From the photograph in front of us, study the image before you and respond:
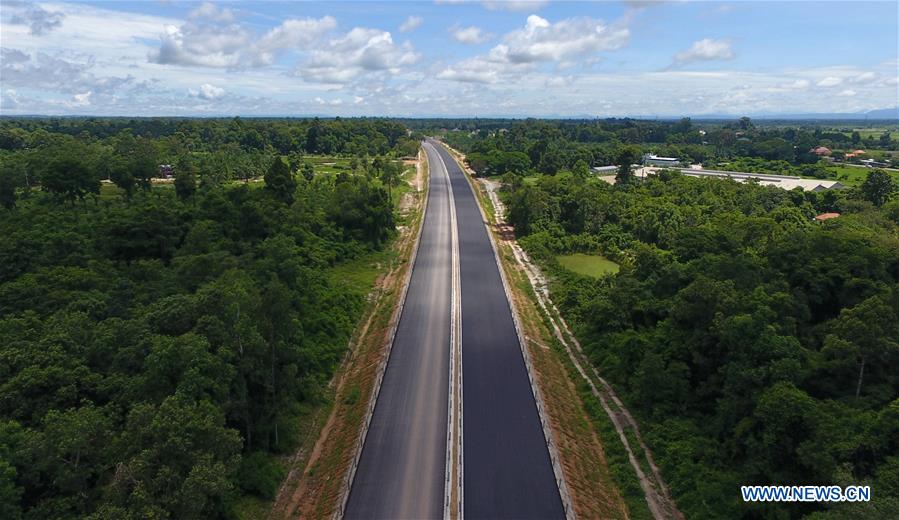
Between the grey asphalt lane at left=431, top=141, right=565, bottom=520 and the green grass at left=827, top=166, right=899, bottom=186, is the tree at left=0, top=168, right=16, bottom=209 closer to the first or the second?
the grey asphalt lane at left=431, top=141, right=565, bottom=520

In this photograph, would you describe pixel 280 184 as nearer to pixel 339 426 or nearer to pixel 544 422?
pixel 339 426

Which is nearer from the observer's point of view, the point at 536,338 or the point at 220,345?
the point at 220,345

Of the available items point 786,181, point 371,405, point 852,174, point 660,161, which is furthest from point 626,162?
point 371,405

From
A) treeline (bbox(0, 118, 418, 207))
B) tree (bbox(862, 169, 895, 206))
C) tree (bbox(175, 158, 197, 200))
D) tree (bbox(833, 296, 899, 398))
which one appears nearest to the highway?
tree (bbox(833, 296, 899, 398))

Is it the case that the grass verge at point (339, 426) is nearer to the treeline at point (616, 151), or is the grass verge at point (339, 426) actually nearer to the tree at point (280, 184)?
the tree at point (280, 184)

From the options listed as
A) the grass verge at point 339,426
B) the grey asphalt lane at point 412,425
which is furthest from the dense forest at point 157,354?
the grey asphalt lane at point 412,425

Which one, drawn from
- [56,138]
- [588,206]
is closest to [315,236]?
[588,206]

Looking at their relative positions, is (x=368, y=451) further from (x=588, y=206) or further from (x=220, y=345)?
(x=588, y=206)
